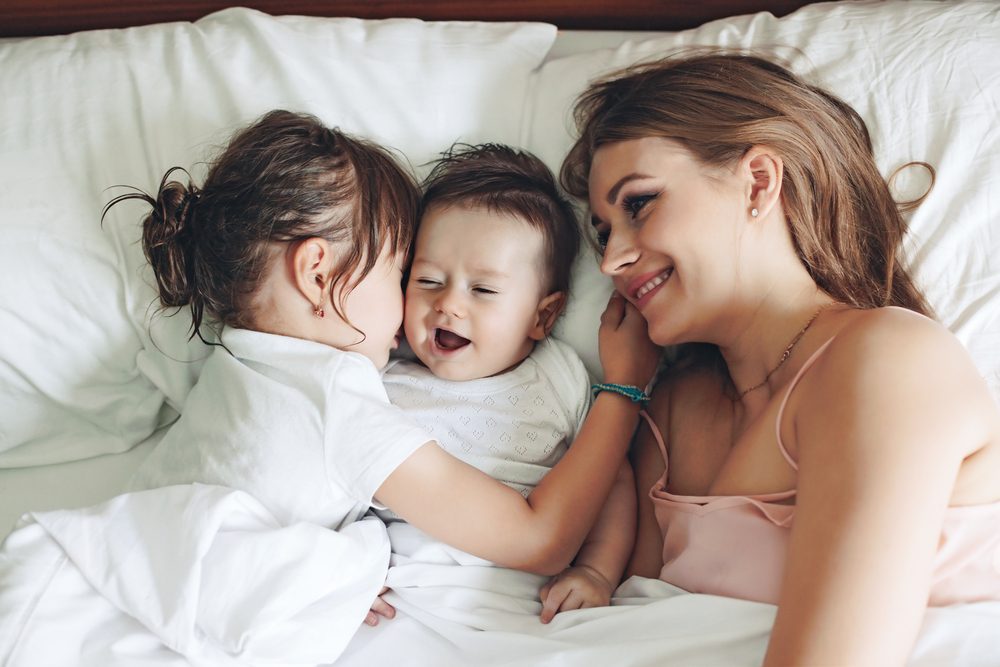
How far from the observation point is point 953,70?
1.41m

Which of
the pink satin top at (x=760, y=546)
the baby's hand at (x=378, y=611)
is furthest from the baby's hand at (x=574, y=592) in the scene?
the baby's hand at (x=378, y=611)

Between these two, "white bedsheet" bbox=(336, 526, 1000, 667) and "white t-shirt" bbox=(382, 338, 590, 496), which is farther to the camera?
"white t-shirt" bbox=(382, 338, 590, 496)

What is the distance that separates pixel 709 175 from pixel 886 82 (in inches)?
16.7

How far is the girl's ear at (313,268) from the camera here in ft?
4.18

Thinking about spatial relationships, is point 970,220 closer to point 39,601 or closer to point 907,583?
point 907,583

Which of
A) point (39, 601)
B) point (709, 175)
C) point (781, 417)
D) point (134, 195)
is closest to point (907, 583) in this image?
point (781, 417)

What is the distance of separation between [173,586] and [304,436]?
25 centimetres

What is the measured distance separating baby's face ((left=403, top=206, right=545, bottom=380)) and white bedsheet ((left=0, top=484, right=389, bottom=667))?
14.3 inches

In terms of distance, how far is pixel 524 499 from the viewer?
1.28m

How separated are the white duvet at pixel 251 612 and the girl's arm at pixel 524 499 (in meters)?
0.09

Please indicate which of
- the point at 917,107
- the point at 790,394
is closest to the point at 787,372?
the point at 790,394

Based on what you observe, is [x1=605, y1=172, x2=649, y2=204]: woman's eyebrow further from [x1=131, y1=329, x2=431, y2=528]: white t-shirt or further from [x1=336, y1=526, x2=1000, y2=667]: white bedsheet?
[x1=336, y1=526, x2=1000, y2=667]: white bedsheet

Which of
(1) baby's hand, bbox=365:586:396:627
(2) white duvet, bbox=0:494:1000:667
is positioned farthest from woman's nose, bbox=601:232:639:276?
(1) baby's hand, bbox=365:586:396:627

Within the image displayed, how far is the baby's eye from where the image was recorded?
127 centimetres
